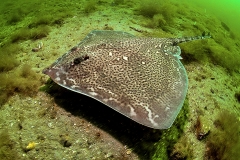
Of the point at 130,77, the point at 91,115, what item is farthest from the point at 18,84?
the point at 130,77

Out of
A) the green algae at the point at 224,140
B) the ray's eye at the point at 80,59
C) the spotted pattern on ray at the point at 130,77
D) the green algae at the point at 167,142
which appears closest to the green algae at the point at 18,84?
the spotted pattern on ray at the point at 130,77

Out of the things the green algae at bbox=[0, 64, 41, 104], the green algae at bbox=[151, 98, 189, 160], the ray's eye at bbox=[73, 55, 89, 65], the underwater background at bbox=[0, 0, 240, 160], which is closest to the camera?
the underwater background at bbox=[0, 0, 240, 160]

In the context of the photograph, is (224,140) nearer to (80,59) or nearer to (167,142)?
(167,142)

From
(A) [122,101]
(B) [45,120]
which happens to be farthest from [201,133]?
(B) [45,120]

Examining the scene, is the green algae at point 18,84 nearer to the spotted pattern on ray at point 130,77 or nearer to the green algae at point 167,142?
the spotted pattern on ray at point 130,77

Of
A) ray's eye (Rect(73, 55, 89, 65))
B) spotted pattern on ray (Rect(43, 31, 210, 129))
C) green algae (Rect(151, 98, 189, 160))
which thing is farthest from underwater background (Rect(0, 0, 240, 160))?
ray's eye (Rect(73, 55, 89, 65))

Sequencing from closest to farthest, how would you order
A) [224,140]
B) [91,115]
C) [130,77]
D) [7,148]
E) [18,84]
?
[7,148]
[130,77]
[91,115]
[224,140]
[18,84]

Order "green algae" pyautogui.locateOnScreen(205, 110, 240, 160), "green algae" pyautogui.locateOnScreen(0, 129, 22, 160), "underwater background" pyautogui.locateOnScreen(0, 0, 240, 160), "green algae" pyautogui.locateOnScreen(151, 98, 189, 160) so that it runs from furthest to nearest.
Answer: "green algae" pyautogui.locateOnScreen(205, 110, 240, 160), "green algae" pyautogui.locateOnScreen(151, 98, 189, 160), "underwater background" pyautogui.locateOnScreen(0, 0, 240, 160), "green algae" pyautogui.locateOnScreen(0, 129, 22, 160)

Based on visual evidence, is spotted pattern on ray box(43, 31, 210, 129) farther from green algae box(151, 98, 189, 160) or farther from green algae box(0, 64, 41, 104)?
green algae box(0, 64, 41, 104)
